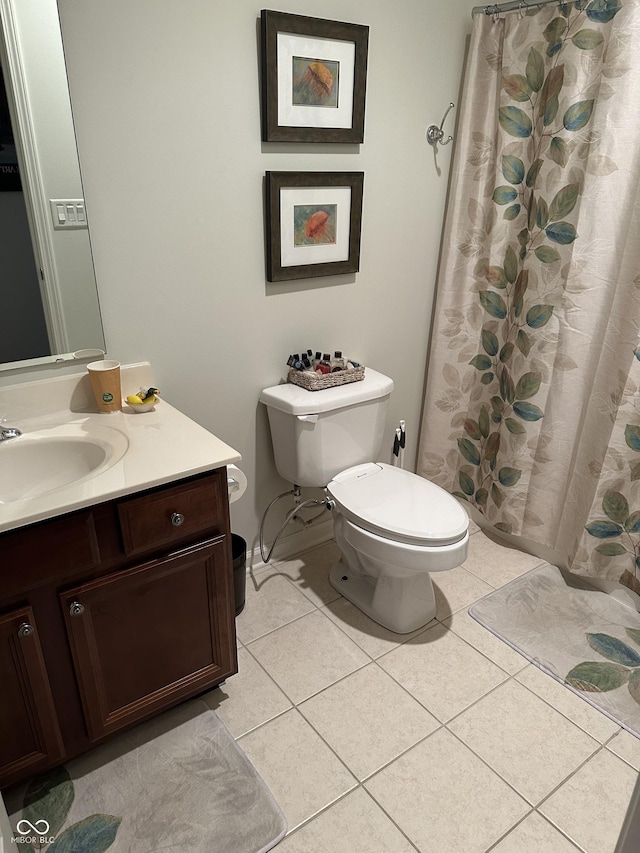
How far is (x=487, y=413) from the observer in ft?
7.97

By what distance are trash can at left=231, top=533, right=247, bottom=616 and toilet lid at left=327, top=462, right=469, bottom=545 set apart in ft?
1.21

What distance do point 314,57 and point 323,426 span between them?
112cm

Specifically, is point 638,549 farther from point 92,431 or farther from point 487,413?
point 92,431

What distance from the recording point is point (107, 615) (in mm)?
1390

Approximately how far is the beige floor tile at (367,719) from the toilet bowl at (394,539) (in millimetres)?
252

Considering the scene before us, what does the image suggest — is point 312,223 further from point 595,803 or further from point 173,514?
point 595,803

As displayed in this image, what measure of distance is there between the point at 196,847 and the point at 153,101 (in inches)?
72.8

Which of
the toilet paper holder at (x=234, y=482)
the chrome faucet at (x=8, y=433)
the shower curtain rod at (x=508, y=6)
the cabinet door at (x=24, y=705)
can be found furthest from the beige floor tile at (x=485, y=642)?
the shower curtain rod at (x=508, y=6)

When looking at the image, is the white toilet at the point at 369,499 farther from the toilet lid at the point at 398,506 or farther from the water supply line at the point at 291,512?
the water supply line at the point at 291,512

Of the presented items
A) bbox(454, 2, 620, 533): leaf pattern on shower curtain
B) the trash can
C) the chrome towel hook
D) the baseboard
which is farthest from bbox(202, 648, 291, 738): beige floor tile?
the chrome towel hook

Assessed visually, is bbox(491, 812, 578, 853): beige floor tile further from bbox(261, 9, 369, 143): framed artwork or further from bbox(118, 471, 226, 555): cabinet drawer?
bbox(261, 9, 369, 143): framed artwork

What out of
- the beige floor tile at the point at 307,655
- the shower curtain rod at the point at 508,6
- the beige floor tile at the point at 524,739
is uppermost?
the shower curtain rod at the point at 508,6

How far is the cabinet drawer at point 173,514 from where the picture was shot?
133cm

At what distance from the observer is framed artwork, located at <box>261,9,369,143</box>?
1.71m
